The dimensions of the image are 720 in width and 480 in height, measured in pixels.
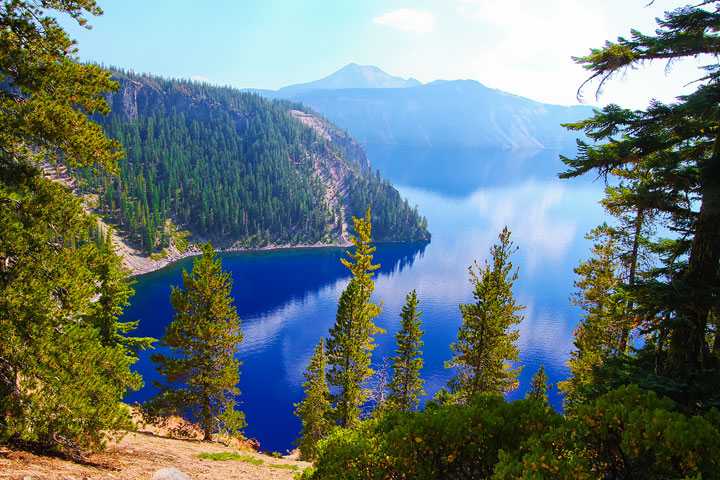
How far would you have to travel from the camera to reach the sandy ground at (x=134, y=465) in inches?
425

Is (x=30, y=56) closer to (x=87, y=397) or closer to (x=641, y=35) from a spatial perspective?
(x=87, y=397)

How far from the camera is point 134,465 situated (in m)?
14.9

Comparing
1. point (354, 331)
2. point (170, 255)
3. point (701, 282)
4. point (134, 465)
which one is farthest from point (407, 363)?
point (170, 255)

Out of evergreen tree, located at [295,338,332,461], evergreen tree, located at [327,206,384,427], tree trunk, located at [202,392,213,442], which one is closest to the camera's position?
tree trunk, located at [202,392,213,442]

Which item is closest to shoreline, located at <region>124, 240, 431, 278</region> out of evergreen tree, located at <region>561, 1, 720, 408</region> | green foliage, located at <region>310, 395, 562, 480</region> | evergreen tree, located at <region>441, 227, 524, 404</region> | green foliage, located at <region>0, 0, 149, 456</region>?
evergreen tree, located at <region>441, 227, 524, 404</region>

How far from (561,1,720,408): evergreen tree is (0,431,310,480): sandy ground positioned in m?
16.2

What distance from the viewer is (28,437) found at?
11367 millimetres

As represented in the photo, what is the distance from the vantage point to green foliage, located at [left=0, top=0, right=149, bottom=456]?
449 inches

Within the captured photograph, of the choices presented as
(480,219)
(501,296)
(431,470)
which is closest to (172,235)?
(480,219)

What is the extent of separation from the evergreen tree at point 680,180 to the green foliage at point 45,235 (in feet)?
48.7

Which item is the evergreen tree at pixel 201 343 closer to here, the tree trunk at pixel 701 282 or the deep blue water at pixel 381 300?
the tree trunk at pixel 701 282

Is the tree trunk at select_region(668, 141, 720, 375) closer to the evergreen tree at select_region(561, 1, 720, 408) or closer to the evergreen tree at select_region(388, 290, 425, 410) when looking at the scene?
the evergreen tree at select_region(561, 1, 720, 408)

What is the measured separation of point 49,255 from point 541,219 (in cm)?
20177

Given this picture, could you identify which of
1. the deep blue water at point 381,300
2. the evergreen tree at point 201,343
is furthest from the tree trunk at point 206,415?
the deep blue water at point 381,300
